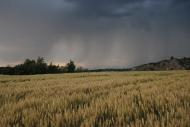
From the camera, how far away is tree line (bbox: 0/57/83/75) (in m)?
87.1

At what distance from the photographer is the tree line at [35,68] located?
3430 inches

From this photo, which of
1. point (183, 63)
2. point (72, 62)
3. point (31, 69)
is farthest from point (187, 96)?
point (183, 63)

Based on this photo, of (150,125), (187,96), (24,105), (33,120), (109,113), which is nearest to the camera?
(150,125)

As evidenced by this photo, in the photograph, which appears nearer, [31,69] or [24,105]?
[24,105]

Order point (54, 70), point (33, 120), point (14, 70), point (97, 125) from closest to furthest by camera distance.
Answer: point (97, 125) → point (33, 120) → point (14, 70) → point (54, 70)

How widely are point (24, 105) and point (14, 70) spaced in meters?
85.8

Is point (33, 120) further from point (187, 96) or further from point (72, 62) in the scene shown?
point (72, 62)

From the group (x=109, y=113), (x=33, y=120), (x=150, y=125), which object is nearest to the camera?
(x=150, y=125)

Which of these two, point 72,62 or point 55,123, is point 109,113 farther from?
point 72,62

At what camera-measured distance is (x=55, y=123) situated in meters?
3.53

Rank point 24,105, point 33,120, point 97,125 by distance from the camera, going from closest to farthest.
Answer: point 97,125
point 33,120
point 24,105

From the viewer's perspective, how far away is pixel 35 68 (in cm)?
8762

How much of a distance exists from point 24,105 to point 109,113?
219 centimetres

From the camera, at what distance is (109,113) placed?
166 inches
